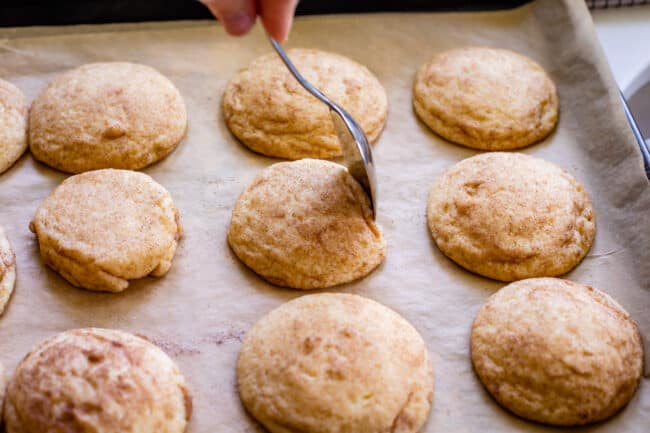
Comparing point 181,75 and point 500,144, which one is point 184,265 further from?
point 500,144

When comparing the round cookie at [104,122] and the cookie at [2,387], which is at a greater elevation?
the round cookie at [104,122]

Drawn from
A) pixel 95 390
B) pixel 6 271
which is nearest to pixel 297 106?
pixel 6 271

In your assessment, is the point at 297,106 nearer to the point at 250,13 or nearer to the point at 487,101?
the point at 250,13

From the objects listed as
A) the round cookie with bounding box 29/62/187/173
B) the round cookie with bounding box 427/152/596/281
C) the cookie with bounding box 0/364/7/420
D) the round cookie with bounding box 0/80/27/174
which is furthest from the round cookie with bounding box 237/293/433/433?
the round cookie with bounding box 0/80/27/174

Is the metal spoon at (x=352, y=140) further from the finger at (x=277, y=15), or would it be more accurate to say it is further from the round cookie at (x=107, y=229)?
the round cookie at (x=107, y=229)

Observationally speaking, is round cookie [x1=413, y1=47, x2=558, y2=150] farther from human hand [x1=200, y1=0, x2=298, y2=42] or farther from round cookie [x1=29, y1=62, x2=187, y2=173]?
round cookie [x1=29, y1=62, x2=187, y2=173]

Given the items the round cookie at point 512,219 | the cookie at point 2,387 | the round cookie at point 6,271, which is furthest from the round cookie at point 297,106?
the cookie at point 2,387
